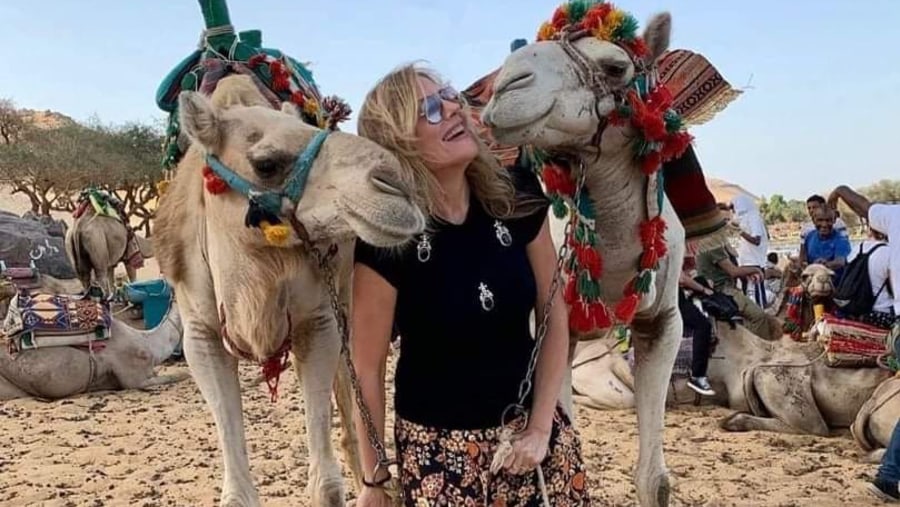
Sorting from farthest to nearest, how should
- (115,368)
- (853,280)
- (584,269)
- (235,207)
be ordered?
1. (115,368)
2. (853,280)
3. (584,269)
4. (235,207)

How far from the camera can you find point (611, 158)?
318 centimetres

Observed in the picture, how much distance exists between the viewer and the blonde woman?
215 centimetres

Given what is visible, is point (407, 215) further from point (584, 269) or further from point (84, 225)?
point (84, 225)

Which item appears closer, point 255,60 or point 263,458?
point 255,60

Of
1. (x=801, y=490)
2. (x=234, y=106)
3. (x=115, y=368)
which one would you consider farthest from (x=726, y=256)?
(x=234, y=106)

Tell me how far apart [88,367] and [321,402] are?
5.11m

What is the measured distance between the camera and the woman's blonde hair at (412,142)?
7.06 feet

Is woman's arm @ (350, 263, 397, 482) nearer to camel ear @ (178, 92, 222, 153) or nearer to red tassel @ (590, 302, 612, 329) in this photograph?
camel ear @ (178, 92, 222, 153)

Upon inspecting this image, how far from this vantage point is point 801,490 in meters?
4.61

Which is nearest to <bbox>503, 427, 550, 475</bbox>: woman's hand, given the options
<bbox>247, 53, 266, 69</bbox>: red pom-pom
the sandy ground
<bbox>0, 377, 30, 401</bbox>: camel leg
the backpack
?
<bbox>247, 53, 266, 69</bbox>: red pom-pom

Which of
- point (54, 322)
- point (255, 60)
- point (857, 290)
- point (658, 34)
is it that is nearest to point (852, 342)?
point (857, 290)

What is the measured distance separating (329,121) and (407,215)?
84cm

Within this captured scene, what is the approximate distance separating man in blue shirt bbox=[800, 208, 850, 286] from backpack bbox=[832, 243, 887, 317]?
111 inches

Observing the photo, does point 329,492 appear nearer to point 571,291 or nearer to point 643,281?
point 571,291
